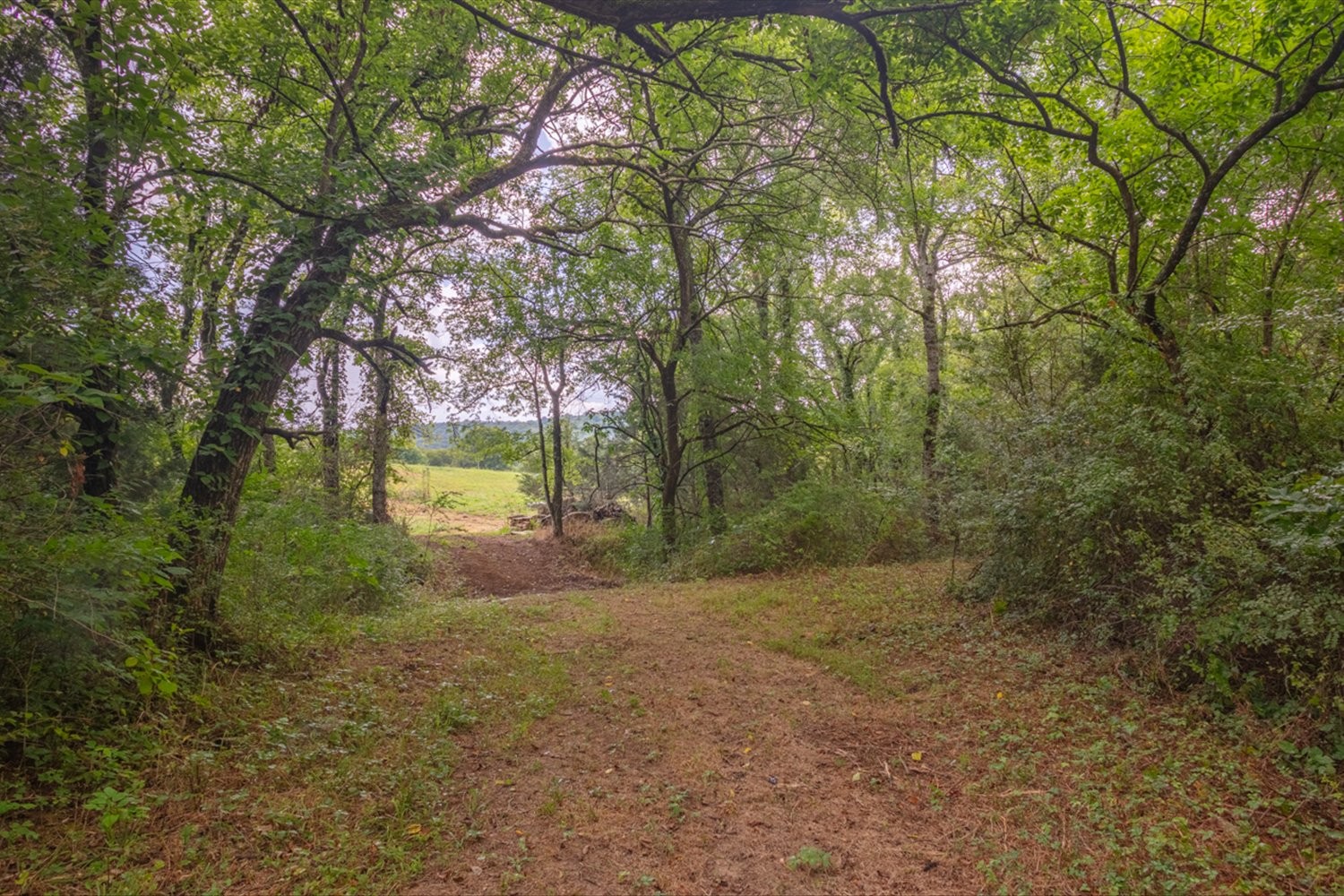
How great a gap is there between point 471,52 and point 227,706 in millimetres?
6821

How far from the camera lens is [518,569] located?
1531 cm

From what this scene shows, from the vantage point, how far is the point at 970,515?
24.5 ft

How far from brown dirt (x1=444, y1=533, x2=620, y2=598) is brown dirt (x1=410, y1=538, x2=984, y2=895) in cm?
713

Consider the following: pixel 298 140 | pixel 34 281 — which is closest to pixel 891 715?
pixel 34 281

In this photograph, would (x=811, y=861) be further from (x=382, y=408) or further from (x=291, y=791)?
(x=382, y=408)

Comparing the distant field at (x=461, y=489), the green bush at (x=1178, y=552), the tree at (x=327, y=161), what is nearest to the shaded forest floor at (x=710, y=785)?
the green bush at (x=1178, y=552)

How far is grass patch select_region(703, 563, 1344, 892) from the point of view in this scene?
2.79 meters

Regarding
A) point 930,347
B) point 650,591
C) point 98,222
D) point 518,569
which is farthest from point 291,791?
point 930,347

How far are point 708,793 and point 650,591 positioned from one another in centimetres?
654

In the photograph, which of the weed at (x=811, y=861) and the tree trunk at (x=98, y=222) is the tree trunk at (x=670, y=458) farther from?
the weed at (x=811, y=861)

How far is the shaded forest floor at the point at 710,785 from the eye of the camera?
9.16 ft

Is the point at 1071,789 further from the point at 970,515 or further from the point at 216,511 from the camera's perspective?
the point at 216,511

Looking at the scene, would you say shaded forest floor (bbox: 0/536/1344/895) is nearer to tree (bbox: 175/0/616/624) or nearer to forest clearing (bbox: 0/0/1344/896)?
forest clearing (bbox: 0/0/1344/896)

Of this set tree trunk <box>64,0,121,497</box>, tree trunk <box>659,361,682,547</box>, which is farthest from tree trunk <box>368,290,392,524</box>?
tree trunk <box>659,361,682,547</box>
